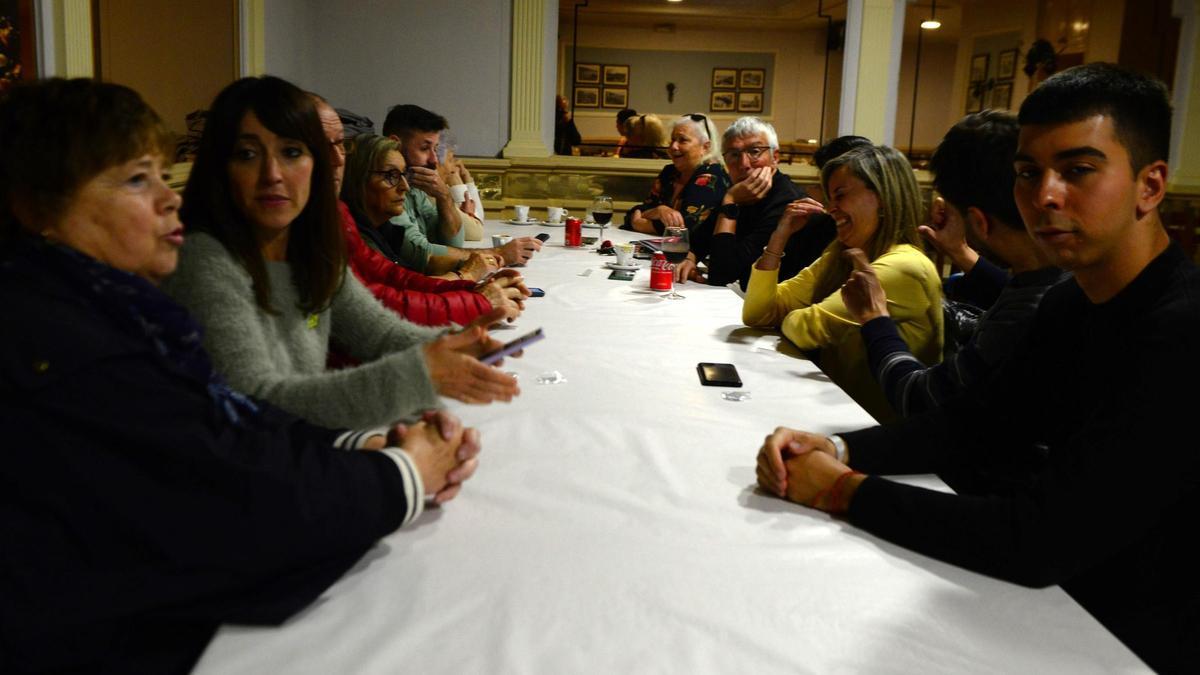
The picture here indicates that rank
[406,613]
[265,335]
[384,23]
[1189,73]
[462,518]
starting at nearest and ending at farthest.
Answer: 1. [406,613]
2. [462,518]
3. [265,335]
4. [384,23]
5. [1189,73]

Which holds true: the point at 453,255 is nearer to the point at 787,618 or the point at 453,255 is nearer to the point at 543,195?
the point at 787,618

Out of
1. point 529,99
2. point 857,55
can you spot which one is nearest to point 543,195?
point 529,99

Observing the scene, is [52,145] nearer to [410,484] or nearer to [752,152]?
[410,484]

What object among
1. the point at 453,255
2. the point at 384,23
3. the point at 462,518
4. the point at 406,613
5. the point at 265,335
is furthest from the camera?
the point at 384,23

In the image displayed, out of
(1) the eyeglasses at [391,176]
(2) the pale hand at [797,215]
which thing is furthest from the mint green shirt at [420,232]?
(2) the pale hand at [797,215]

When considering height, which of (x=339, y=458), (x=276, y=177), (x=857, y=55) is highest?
(x=857, y=55)

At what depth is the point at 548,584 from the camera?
1.00 metres

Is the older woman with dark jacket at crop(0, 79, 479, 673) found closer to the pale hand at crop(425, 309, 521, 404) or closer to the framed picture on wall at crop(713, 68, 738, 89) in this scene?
the pale hand at crop(425, 309, 521, 404)

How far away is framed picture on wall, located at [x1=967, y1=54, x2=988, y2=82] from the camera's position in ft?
36.1

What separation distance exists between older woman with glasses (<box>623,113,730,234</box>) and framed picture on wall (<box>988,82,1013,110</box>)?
689cm

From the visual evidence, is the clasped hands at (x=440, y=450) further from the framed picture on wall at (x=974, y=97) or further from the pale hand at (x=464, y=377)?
the framed picture on wall at (x=974, y=97)

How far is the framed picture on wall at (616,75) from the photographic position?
12.7 meters

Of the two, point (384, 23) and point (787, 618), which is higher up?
point (384, 23)

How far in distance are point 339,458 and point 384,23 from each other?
20.1 ft
